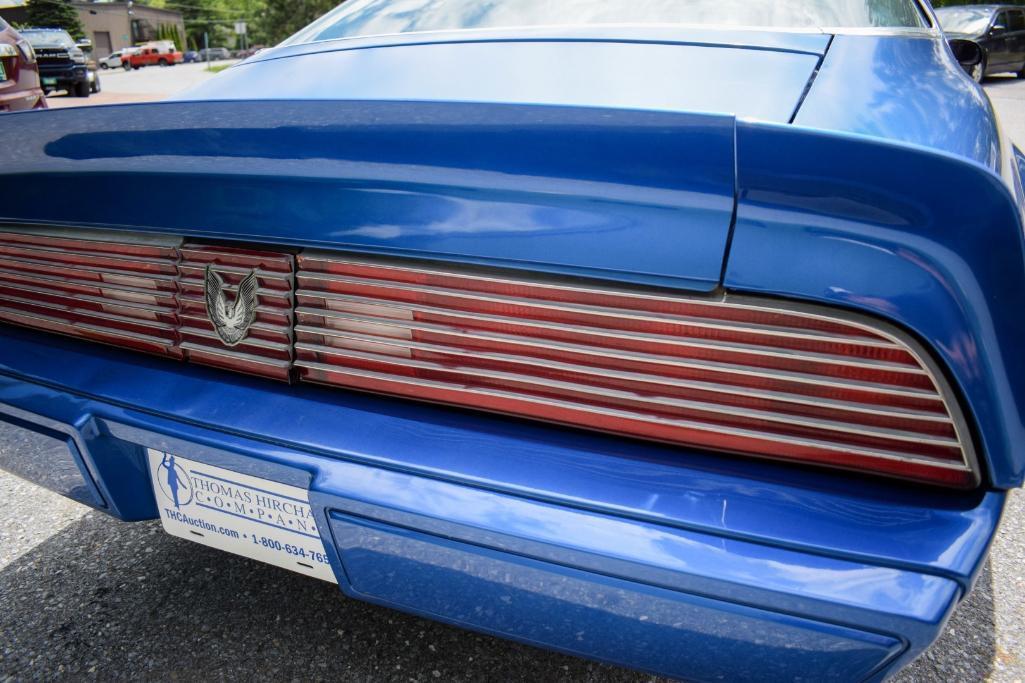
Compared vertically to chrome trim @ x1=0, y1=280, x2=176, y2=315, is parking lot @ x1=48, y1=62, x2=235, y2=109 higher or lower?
lower

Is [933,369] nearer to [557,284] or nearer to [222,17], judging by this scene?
[557,284]

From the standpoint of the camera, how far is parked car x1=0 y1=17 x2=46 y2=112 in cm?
645

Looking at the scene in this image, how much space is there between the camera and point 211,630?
1700mm

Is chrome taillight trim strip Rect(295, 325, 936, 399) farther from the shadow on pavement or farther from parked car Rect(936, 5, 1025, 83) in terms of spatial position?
parked car Rect(936, 5, 1025, 83)

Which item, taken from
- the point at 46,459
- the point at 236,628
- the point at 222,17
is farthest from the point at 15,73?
the point at 222,17

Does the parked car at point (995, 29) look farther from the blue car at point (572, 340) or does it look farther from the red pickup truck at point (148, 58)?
the red pickup truck at point (148, 58)

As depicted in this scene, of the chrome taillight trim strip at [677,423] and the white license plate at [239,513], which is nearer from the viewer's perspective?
the chrome taillight trim strip at [677,423]

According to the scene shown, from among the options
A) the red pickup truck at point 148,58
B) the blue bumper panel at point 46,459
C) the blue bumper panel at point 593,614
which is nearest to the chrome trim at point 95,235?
the blue bumper panel at point 46,459

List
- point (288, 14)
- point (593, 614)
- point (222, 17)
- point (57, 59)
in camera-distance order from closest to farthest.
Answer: point (593, 614) < point (57, 59) < point (288, 14) < point (222, 17)

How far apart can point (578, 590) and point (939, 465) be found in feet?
1.65

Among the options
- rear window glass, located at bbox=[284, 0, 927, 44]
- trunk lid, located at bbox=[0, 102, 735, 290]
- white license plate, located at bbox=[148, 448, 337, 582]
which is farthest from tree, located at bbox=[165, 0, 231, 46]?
white license plate, located at bbox=[148, 448, 337, 582]

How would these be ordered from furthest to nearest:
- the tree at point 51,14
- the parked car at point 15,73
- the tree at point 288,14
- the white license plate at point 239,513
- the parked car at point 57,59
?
the tree at point 51,14
the tree at point 288,14
the parked car at point 57,59
the parked car at point 15,73
the white license plate at point 239,513

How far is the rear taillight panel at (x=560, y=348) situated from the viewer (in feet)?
3.27

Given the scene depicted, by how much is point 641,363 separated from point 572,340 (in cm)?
11
